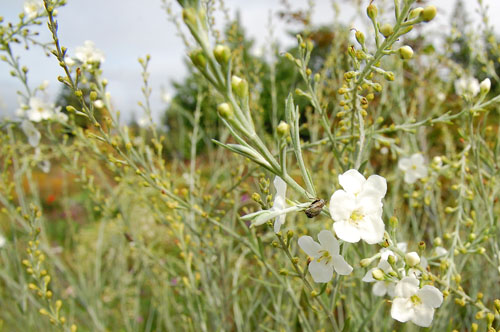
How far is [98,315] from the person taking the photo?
2.29 meters

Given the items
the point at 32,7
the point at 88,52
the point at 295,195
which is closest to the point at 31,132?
the point at 88,52

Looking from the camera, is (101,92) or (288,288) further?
(101,92)

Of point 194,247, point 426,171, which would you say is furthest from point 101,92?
point 426,171

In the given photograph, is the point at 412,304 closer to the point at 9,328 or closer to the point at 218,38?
the point at 218,38

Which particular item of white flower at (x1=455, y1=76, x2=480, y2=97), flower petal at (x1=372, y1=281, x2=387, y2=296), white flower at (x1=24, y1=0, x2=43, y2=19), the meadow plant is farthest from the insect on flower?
white flower at (x1=24, y1=0, x2=43, y2=19)

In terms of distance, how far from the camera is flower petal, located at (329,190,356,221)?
0.70m

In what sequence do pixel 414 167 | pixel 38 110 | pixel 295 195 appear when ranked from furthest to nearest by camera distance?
pixel 295 195 < pixel 414 167 < pixel 38 110

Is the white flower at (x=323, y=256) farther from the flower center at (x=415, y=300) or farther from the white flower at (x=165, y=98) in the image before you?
the white flower at (x=165, y=98)

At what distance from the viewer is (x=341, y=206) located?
2.33 feet

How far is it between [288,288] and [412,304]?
0.43m

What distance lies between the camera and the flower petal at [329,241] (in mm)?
790

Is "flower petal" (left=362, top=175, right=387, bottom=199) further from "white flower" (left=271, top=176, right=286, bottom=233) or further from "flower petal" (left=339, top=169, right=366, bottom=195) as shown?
"white flower" (left=271, top=176, right=286, bottom=233)

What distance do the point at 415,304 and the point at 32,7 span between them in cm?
204

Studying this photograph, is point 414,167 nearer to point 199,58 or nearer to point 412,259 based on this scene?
point 412,259
